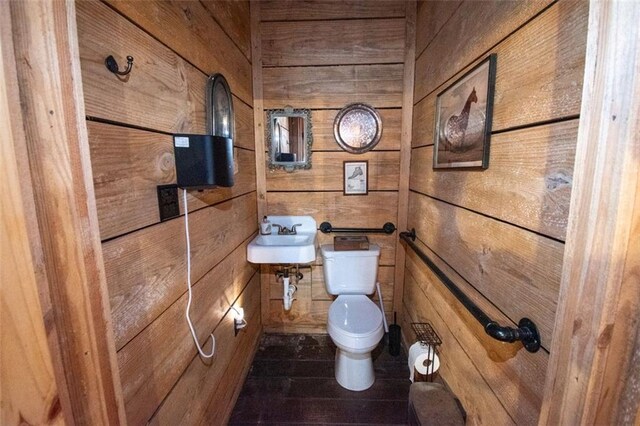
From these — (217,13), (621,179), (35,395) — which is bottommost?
(35,395)

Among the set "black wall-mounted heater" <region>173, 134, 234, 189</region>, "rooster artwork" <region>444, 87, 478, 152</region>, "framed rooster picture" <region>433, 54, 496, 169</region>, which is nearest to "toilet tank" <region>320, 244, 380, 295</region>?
"framed rooster picture" <region>433, 54, 496, 169</region>

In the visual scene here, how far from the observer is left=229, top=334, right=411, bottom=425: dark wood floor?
57.0 inches

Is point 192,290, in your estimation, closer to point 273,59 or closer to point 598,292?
point 598,292

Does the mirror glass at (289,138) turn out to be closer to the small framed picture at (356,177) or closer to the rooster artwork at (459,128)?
the small framed picture at (356,177)

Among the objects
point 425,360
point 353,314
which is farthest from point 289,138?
point 425,360

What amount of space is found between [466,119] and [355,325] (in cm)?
118

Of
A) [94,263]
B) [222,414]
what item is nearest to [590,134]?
[94,263]

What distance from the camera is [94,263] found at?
476 mm

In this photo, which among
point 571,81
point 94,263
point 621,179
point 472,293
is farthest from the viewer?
point 472,293

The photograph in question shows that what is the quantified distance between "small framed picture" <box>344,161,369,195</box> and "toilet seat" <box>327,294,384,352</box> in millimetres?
761

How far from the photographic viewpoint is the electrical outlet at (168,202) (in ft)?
2.71

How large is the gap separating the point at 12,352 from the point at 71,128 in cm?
34

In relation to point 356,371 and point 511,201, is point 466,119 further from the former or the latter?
point 356,371

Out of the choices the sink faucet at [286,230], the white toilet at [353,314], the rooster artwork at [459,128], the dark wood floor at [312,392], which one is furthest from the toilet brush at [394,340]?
the rooster artwork at [459,128]
